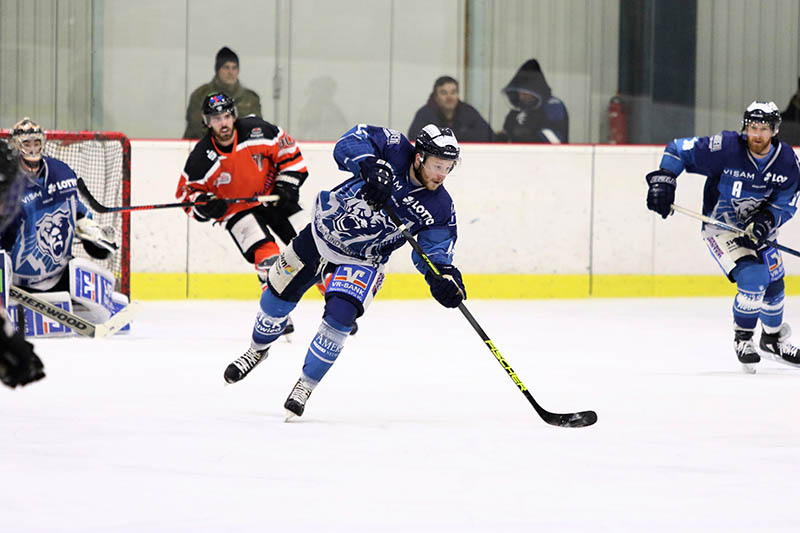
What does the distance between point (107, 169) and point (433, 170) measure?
10.7ft

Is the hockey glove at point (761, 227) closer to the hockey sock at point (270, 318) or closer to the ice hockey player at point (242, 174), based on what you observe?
the hockey sock at point (270, 318)

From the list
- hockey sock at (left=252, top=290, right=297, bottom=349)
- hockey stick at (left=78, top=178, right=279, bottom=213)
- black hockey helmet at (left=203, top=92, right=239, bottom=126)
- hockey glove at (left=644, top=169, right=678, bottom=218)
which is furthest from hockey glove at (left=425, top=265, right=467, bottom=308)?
black hockey helmet at (left=203, top=92, right=239, bottom=126)

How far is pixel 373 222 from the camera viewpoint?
341cm

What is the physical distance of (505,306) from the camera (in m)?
6.88

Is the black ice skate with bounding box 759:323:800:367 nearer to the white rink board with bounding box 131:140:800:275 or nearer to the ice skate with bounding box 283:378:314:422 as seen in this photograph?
the ice skate with bounding box 283:378:314:422

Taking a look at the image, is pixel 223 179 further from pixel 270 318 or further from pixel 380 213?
pixel 380 213

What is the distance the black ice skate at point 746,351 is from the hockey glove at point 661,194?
0.56 meters

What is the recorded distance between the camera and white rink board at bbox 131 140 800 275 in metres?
7.17

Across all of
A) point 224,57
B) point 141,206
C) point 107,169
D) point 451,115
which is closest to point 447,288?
point 141,206

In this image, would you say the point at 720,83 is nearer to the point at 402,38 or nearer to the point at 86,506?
the point at 402,38

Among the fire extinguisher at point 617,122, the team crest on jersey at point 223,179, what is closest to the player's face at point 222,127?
the team crest on jersey at point 223,179

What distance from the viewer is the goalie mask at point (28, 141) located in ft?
16.7

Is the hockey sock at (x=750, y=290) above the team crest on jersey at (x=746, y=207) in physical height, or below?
below

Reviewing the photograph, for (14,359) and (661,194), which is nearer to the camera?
(14,359)
